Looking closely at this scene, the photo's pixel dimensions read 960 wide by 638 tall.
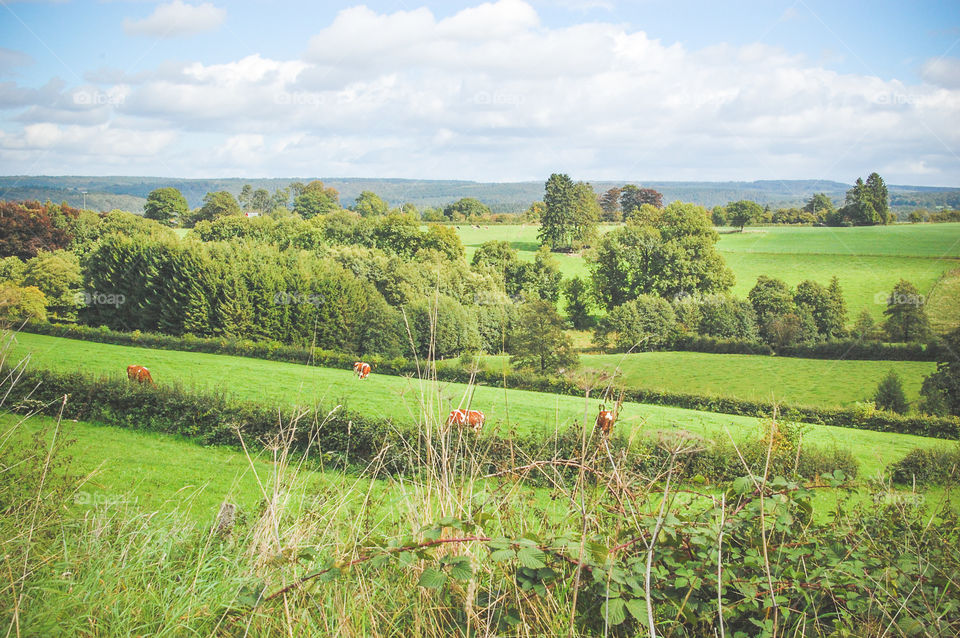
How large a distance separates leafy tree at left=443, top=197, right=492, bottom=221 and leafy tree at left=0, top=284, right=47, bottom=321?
19241 millimetres

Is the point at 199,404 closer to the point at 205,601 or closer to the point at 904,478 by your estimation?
the point at 205,601

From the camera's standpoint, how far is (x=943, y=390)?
1502 centimetres

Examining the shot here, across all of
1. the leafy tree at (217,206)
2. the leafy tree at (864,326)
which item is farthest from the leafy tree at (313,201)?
the leafy tree at (864,326)

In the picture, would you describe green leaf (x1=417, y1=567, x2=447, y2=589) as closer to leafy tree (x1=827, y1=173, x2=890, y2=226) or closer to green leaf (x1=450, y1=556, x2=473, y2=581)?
green leaf (x1=450, y1=556, x2=473, y2=581)

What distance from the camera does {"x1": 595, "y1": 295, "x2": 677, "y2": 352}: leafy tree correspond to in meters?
18.8

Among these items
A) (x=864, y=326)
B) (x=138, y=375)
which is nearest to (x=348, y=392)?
(x=138, y=375)

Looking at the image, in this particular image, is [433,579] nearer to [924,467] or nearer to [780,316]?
[924,467]

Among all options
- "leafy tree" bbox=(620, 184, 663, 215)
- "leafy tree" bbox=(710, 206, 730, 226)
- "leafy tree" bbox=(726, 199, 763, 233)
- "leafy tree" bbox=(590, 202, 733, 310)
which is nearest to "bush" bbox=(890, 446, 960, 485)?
"leafy tree" bbox=(590, 202, 733, 310)

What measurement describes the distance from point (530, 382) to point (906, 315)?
11385 mm

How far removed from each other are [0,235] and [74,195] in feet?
16.1

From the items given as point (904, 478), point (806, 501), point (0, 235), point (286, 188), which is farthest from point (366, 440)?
point (286, 188)

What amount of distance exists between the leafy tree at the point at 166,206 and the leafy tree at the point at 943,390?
→ 29266 millimetres

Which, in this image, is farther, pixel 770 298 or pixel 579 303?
pixel 579 303

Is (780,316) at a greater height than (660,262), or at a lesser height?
lesser
